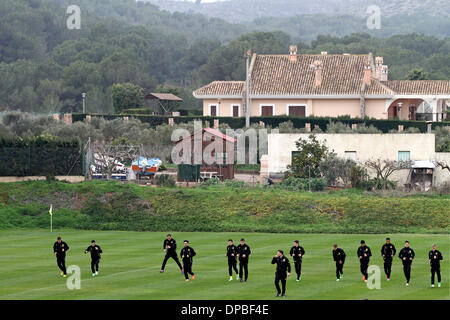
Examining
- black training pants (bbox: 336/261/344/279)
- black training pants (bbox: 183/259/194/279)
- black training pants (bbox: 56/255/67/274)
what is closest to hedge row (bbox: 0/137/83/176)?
black training pants (bbox: 56/255/67/274)

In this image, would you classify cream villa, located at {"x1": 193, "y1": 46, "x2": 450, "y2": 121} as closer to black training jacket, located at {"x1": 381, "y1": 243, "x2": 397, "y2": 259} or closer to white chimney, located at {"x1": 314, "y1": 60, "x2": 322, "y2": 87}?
white chimney, located at {"x1": 314, "y1": 60, "x2": 322, "y2": 87}

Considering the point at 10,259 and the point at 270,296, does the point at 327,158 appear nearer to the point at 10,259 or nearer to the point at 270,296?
the point at 10,259

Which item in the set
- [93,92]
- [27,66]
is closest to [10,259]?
[93,92]

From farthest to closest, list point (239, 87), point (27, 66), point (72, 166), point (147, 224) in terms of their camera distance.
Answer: point (27, 66) < point (239, 87) < point (72, 166) < point (147, 224)

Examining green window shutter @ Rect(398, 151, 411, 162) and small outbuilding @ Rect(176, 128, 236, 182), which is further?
green window shutter @ Rect(398, 151, 411, 162)

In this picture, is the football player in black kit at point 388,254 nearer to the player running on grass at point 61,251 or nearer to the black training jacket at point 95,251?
the black training jacket at point 95,251

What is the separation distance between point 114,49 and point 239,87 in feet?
325

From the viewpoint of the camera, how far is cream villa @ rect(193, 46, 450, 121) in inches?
3438

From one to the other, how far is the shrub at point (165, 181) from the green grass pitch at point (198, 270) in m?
10.7

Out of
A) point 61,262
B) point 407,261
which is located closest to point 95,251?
point 61,262

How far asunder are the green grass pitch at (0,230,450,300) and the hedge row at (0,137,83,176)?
11.3 m

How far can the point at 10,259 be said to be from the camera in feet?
114

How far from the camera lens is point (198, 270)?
103 ft

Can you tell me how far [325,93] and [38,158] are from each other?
39797 millimetres
